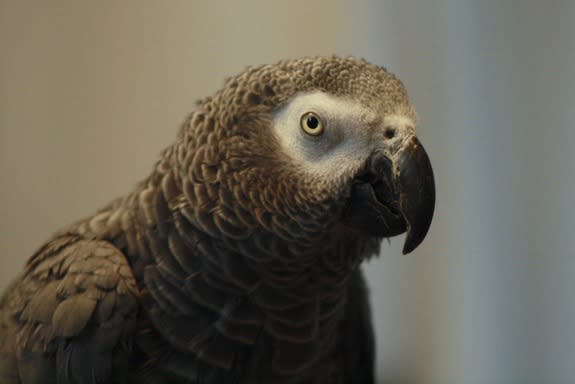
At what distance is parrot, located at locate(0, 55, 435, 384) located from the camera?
93 centimetres

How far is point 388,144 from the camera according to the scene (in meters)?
0.91

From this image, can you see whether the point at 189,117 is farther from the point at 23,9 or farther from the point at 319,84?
the point at 23,9

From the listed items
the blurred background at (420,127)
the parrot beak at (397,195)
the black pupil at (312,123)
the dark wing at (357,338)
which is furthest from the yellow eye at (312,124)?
the dark wing at (357,338)

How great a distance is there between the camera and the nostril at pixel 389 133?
0.92 m

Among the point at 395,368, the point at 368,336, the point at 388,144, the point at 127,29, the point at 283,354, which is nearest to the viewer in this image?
the point at 388,144

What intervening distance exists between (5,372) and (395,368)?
125 centimetres

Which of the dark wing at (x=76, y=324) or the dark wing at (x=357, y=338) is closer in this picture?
the dark wing at (x=76, y=324)

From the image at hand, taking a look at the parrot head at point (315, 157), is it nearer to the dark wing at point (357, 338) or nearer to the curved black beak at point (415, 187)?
the curved black beak at point (415, 187)

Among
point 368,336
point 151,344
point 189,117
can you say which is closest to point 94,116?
point 189,117

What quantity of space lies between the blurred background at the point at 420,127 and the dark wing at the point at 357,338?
35 centimetres

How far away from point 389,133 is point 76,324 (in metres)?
0.64

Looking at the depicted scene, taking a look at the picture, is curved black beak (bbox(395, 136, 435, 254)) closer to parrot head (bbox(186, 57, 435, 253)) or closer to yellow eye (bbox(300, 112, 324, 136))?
parrot head (bbox(186, 57, 435, 253))

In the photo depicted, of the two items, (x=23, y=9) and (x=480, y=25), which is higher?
(x=480, y=25)

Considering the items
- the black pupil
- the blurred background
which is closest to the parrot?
the black pupil
